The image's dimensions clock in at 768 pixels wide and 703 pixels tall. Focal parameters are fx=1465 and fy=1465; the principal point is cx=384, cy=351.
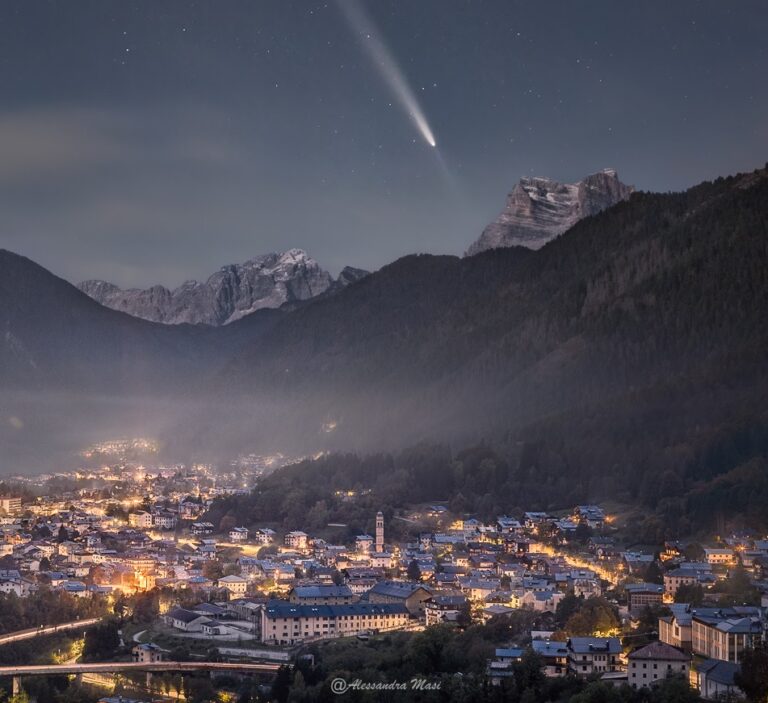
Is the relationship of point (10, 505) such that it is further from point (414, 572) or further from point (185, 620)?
point (185, 620)

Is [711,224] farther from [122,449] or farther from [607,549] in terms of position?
[122,449]

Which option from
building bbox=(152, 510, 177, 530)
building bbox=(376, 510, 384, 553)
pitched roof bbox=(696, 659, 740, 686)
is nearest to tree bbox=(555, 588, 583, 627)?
pitched roof bbox=(696, 659, 740, 686)

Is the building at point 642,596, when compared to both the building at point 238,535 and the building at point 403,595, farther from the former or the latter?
the building at point 238,535

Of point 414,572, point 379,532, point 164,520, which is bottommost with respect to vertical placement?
point 414,572

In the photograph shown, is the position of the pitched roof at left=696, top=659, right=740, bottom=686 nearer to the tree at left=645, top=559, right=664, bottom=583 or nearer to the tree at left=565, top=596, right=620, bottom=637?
the tree at left=565, top=596, right=620, bottom=637

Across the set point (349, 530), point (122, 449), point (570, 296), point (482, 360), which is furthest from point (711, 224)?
point (122, 449)

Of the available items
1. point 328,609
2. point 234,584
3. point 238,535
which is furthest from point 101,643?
point 238,535

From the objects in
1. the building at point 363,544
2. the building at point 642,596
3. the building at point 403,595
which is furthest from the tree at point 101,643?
the building at point 363,544
